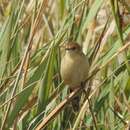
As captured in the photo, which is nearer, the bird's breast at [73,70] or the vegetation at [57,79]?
the vegetation at [57,79]

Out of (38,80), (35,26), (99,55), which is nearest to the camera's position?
(35,26)

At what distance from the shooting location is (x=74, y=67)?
5.32ft

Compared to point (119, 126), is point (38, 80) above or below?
above

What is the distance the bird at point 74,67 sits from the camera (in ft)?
5.15

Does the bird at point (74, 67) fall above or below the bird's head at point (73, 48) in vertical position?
below

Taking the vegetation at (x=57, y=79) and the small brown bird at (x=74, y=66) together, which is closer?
the vegetation at (x=57, y=79)

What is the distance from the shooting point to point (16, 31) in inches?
58.1

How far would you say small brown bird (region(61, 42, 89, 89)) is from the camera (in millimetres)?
1571

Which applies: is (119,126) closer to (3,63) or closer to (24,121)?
(24,121)

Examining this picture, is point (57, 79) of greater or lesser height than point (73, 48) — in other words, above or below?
below

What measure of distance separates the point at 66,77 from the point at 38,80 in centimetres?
21

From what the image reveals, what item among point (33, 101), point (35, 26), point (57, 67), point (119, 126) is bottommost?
point (119, 126)

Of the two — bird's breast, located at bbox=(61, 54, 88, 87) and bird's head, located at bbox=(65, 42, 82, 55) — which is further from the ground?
bird's head, located at bbox=(65, 42, 82, 55)

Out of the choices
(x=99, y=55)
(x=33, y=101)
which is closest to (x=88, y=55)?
(x=99, y=55)
